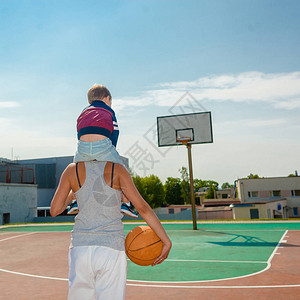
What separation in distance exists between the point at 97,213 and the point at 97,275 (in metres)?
0.40

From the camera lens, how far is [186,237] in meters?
14.7

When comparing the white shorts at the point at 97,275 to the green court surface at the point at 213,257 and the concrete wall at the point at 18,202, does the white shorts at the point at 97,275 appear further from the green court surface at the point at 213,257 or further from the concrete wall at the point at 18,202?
the concrete wall at the point at 18,202

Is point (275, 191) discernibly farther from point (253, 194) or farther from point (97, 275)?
point (97, 275)

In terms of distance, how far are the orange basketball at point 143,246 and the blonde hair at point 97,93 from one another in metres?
1.07

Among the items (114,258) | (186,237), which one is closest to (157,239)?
(114,258)

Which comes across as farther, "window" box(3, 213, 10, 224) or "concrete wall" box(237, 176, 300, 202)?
"concrete wall" box(237, 176, 300, 202)

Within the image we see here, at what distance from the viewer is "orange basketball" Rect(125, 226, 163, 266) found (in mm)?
2502

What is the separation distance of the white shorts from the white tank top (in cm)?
6

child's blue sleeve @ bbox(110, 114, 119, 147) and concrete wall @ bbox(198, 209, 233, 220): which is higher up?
child's blue sleeve @ bbox(110, 114, 119, 147)

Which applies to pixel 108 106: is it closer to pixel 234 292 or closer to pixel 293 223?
pixel 234 292

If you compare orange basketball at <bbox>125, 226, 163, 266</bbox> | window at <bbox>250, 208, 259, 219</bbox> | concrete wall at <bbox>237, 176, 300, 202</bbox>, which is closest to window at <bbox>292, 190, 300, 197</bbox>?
concrete wall at <bbox>237, 176, 300, 202</bbox>

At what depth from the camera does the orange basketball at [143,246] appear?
250cm

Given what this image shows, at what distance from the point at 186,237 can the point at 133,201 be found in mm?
13013

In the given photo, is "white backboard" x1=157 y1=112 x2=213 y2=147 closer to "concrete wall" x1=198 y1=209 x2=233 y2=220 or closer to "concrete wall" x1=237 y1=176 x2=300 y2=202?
"concrete wall" x1=198 y1=209 x2=233 y2=220
